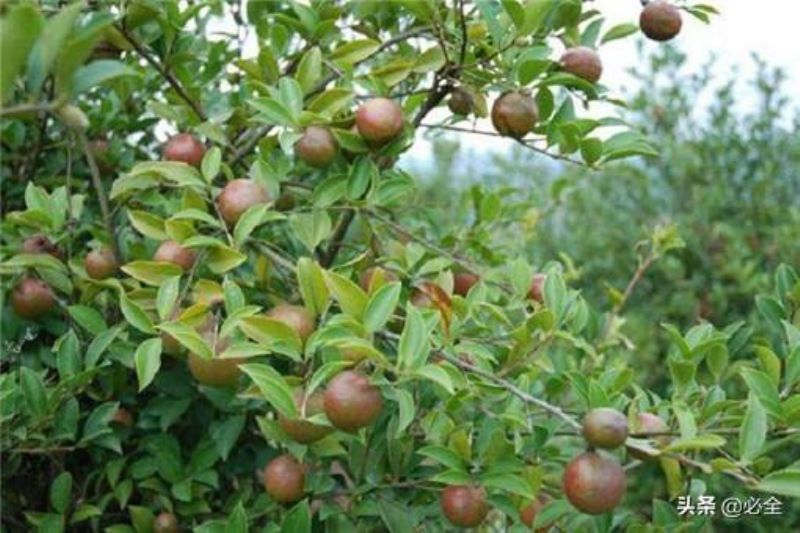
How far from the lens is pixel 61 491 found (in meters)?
1.10

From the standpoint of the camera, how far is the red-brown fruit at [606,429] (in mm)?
831

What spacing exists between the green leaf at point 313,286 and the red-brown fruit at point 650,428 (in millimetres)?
264

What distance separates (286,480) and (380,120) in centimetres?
32

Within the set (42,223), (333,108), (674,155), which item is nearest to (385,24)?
(333,108)

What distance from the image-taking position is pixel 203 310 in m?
0.95

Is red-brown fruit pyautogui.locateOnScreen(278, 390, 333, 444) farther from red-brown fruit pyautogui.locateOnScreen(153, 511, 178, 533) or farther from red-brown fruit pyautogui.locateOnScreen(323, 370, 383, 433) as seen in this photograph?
red-brown fruit pyautogui.locateOnScreen(153, 511, 178, 533)

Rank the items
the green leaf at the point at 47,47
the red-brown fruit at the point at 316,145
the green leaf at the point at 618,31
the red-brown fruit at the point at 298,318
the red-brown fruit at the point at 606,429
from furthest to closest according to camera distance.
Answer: the green leaf at the point at 618,31 → the red-brown fruit at the point at 316,145 → the red-brown fruit at the point at 298,318 → the red-brown fruit at the point at 606,429 → the green leaf at the point at 47,47

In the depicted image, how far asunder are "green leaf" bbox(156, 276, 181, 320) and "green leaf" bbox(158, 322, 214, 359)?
2cm

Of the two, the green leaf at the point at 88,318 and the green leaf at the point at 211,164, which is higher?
the green leaf at the point at 211,164

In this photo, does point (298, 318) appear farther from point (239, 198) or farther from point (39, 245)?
point (39, 245)

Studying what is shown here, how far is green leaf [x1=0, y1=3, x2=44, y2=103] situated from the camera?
62 cm

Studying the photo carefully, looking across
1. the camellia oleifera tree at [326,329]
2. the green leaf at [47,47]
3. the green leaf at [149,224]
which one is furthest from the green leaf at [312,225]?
the green leaf at [47,47]

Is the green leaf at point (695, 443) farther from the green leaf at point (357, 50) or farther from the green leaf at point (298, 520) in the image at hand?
the green leaf at point (357, 50)

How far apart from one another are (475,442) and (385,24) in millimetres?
469
